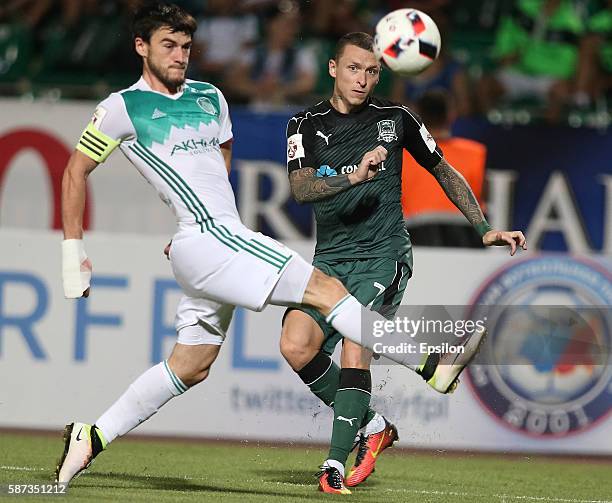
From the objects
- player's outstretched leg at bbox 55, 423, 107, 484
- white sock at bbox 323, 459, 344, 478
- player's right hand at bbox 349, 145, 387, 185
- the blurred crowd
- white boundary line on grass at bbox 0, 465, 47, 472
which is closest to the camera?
player's right hand at bbox 349, 145, 387, 185

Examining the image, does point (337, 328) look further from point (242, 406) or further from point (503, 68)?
point (503, 68)

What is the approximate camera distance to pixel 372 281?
23.5 feet

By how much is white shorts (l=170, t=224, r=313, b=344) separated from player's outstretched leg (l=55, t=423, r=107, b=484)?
837mm

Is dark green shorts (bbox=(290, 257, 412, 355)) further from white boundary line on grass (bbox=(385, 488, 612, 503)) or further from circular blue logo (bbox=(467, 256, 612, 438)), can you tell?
circular blue logo (bbox=(467, 256, 612, 438))

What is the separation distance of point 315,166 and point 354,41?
670 millimetres

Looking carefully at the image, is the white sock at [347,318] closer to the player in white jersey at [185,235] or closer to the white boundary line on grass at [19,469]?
the player in white jersey at [185,235]

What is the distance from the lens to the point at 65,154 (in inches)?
464

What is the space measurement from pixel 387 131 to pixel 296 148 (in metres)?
0.49

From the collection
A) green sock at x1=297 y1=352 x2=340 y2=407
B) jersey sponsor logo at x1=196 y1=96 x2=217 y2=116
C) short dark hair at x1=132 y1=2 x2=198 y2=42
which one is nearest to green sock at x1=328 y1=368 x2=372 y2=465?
green sock at x1=297 y1=352 x2=340 y2=407

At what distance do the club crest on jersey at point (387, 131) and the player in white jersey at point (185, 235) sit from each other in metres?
0.65

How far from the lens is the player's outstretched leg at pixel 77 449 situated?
21.8 ft

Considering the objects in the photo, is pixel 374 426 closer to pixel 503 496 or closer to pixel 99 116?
pixel 503 496

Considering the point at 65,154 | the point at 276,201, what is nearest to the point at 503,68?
the point at 276,201

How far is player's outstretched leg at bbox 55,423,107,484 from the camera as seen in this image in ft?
21.8
